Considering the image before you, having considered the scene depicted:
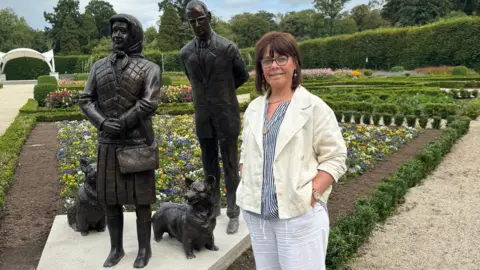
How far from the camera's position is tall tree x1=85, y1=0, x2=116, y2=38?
216 feet

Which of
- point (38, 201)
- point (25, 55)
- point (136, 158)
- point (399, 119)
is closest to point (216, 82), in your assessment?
point (136, 158)

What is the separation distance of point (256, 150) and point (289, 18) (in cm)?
6225

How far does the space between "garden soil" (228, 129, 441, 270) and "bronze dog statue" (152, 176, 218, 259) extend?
1.37ft

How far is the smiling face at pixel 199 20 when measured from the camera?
3270mm

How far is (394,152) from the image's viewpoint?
25.6ft

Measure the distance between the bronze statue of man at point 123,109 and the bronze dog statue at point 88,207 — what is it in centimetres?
67

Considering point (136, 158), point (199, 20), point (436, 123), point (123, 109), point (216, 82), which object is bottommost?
point (436, 123)

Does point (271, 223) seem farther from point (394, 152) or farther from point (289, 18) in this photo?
point (289, 18)

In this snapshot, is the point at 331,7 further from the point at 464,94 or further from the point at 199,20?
the point at 199,20

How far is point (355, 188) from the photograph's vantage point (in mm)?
5754

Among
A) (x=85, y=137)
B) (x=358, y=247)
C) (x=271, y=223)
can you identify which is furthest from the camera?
(x=85, y=137)

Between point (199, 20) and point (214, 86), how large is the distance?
58cm

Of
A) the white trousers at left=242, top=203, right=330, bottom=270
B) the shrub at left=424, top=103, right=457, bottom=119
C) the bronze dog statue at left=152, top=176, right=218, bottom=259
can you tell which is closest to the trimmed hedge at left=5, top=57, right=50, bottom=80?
the shrub at left=424, top=103, right=457, bottom=119

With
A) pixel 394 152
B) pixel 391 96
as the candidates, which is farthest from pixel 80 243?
pixel 391 96
